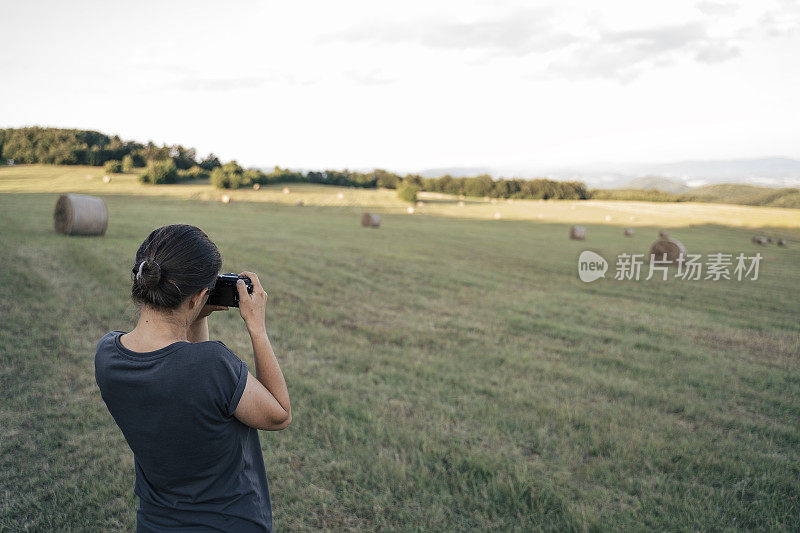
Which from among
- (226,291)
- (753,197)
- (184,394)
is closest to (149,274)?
(226,291)

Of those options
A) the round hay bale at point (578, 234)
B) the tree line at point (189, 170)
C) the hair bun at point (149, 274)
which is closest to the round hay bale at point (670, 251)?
the round hay bale at point (578, 234)

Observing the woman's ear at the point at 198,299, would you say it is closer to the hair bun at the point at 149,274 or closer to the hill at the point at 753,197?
the hair bun at the point at 149,274

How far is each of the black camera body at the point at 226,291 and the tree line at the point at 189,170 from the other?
5782 cm

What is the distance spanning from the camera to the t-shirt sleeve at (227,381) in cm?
184

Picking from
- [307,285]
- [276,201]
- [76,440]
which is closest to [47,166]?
[276,201]

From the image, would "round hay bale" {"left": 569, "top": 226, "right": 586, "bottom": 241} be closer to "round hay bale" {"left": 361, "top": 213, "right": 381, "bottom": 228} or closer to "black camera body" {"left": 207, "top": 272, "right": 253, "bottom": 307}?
"round hay bale" {"left": 361, "top": 213, "right": 381, "bottom": 228}

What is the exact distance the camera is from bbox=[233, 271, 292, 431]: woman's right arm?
1.97 metres

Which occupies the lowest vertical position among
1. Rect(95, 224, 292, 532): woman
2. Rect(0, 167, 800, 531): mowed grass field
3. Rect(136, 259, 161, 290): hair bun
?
Rect(0, 167, 800, 531): mowed grass field

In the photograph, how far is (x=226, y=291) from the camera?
215 cm

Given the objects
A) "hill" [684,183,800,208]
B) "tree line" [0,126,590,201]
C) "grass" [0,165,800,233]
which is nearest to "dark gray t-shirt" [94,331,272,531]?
"grass" [0,165,800,233]

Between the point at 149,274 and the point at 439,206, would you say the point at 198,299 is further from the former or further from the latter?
the point at 439,206

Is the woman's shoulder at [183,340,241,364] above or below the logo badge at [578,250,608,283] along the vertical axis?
above

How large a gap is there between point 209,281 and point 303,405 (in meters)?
3.73

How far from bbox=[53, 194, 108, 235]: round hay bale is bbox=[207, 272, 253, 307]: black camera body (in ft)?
59.0
